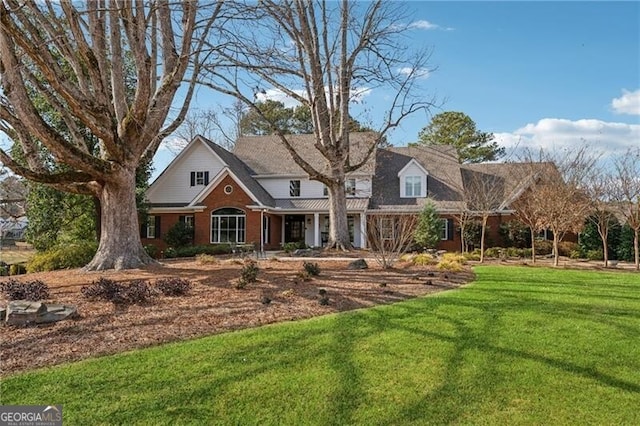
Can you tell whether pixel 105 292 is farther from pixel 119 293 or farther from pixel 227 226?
pixel 227 226

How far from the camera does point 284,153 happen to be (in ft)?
103

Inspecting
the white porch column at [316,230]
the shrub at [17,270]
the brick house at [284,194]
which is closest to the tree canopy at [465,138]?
the brick house at [284,194]

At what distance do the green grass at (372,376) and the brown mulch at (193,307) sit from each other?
19.2 inches

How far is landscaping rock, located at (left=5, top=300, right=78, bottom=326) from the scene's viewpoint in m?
6.53

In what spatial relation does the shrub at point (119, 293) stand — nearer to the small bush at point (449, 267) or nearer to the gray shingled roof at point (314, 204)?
the small bush at point (449, 267)

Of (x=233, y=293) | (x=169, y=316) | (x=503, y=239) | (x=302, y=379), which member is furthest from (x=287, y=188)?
(x=302, y=379)

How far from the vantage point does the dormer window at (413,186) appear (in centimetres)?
2844

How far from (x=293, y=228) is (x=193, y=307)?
21880 millimetres

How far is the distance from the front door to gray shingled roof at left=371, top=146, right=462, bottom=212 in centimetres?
494

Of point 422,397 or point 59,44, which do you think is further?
point 59,44

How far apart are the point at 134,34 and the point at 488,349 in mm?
11738

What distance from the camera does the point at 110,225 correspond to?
13133 millimetres

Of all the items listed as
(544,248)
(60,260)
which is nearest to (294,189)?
(544,248)

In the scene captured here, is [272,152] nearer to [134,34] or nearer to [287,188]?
[287,188]
